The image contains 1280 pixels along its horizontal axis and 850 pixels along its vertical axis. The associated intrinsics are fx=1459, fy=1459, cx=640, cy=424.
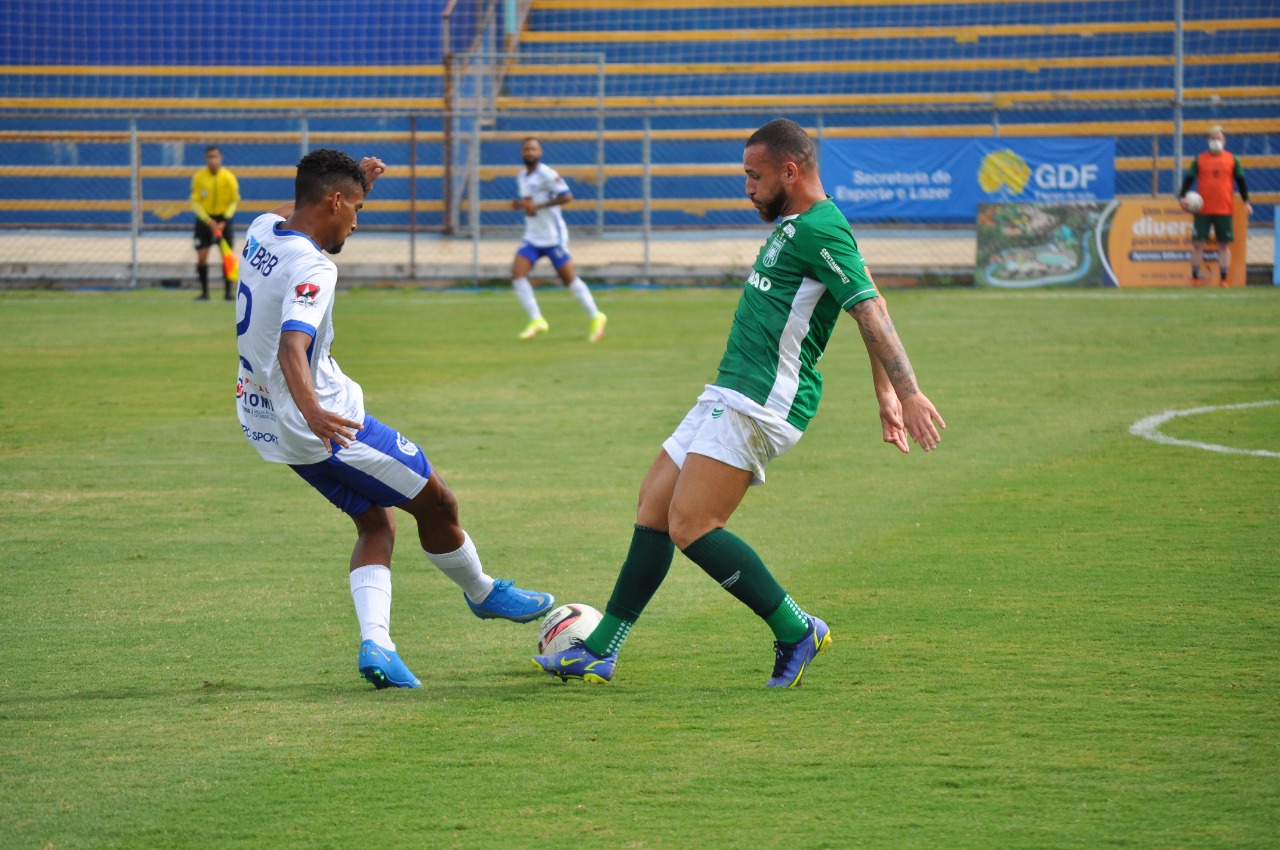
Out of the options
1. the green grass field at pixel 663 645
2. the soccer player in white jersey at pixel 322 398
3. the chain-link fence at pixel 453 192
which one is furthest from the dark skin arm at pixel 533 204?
the soccer player in white jersey at pixel 322 398

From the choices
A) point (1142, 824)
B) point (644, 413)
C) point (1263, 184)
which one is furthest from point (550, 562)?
point (1263, 184)

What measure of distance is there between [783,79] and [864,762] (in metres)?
25.4

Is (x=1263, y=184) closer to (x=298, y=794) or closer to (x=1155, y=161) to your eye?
(x=1155, y=161)

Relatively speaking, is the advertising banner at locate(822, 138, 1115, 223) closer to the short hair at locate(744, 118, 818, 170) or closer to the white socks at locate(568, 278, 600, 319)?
the white socks at locate(568, 278, 600, 319)

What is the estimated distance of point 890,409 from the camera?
485 centimetres

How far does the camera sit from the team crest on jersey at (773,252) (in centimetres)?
486

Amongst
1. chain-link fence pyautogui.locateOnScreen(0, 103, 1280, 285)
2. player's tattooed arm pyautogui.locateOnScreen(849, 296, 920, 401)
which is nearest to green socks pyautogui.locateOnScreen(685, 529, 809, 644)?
player's tattooed arm pyautogui.locateOnScreen(849, 296, 920, 401)

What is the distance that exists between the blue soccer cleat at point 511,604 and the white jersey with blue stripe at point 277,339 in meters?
0.93

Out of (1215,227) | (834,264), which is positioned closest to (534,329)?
(1215,227)

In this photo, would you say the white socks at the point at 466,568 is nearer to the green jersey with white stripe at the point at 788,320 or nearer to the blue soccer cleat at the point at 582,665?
the blue soccer cleat at the point at 582,665

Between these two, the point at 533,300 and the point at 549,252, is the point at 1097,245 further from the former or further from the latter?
the point at 533,300

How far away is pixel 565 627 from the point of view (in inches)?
203

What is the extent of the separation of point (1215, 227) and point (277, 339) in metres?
18.0

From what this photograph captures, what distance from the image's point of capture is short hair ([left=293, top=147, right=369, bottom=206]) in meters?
4.96
